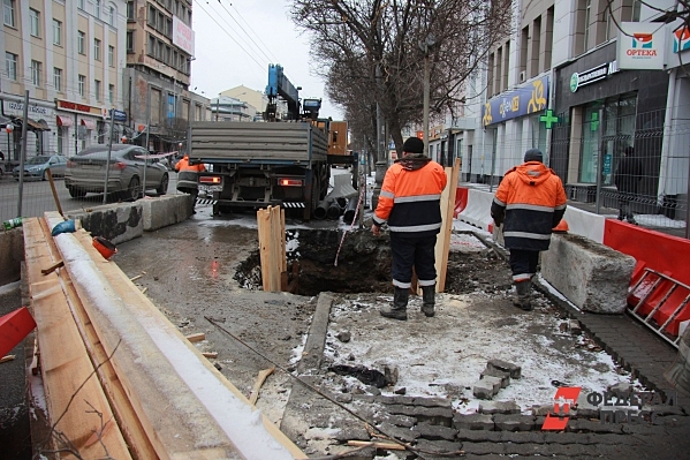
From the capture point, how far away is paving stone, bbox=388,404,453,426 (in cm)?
314

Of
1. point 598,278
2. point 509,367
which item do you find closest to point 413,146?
point 598,278

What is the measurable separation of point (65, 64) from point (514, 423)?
133ft

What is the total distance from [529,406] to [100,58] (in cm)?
4548

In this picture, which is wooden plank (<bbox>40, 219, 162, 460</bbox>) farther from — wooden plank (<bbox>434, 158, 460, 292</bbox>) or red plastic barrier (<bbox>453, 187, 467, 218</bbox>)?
red plastic barrier (<bbox>453, 187, 467, 218</bbox>)

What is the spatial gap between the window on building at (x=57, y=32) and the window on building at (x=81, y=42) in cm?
211

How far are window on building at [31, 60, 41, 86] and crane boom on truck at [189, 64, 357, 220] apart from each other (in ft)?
88.4

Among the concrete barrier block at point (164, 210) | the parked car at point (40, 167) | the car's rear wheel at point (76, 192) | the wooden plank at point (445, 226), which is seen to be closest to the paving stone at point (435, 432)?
the wooden plank at point (445, 226)

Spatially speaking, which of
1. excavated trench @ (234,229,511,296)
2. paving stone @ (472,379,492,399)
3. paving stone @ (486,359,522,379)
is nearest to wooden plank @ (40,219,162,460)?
paving stone @ (472,379,492,399)

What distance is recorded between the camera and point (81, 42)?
38.9m

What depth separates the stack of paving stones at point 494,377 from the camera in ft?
11.1

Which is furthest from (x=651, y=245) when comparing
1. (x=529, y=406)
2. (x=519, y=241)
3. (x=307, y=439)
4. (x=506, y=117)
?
(x=506, y=117)

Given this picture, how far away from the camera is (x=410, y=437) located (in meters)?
2.92

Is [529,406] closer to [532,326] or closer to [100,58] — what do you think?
[532,326]

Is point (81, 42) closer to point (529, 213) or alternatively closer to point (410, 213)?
point (410, 213)
